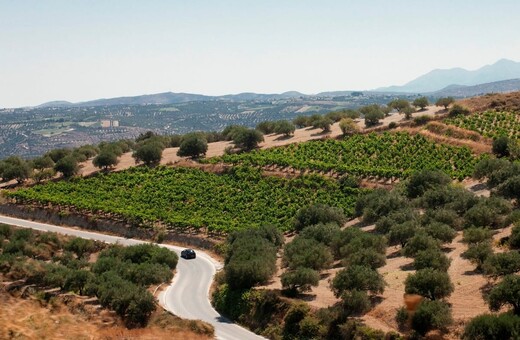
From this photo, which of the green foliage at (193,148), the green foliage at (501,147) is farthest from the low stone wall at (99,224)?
the green foliage at (501,147)

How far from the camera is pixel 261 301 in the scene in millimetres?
36344

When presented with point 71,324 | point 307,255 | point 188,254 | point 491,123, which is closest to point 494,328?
point 307,255

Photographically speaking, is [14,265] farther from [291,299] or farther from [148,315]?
[291,299]

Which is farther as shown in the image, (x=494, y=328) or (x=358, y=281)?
(x=358, y=281)

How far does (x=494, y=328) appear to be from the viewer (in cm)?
2345

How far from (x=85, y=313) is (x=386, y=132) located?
60.5m

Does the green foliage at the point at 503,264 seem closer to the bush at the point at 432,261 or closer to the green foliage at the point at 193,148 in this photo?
the bush at the point at 432,261

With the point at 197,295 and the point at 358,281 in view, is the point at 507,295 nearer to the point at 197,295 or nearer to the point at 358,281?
the point at 358,281

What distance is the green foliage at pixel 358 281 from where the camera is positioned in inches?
1271

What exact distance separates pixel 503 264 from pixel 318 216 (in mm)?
25161

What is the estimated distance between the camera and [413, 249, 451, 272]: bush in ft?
108

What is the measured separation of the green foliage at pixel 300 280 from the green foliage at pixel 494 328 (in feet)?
41.2

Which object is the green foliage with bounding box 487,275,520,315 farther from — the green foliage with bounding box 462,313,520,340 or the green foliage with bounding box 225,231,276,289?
the green foliage with bounding box 225,231,276,289

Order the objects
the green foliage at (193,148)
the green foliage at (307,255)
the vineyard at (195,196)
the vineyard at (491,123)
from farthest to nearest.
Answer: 1. the green foliage at (193,148)
2. the vineyard at (491,123)
3. the vineyard at (195,196)
4. the green foliage at (307,255)
